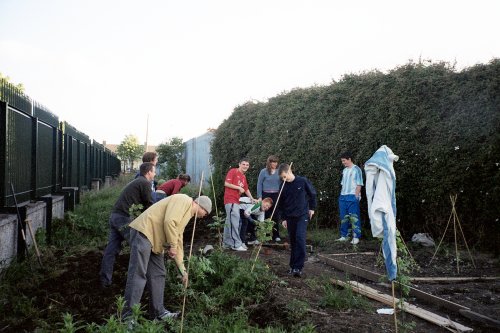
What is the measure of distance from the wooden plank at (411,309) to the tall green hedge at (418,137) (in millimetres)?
3049

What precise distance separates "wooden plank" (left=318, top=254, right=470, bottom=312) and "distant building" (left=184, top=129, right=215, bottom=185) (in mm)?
12104

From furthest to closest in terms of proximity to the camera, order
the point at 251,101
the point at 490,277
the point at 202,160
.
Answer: the point at 202,160 < the point at 251,101 < the point at 490,277

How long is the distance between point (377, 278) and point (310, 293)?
4.16 ft

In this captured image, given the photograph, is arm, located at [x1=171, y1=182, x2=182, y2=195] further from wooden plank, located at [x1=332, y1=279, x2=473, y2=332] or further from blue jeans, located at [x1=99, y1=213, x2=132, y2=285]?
wooden plank, located at [x1=332, y1=279, x2=473, y2=332]

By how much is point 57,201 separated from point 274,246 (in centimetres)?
471

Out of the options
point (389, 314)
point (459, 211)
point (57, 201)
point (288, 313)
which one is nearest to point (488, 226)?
point (459, 211)

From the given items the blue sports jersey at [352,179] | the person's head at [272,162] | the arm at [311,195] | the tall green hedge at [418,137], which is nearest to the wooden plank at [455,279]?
the tall green hedge at [418,137]

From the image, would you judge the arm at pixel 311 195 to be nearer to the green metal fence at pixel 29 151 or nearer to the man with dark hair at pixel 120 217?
the man with dark hair at pixel 120 217

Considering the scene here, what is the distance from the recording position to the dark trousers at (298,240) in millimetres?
6582

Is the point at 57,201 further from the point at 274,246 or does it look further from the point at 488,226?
the point at 488,226

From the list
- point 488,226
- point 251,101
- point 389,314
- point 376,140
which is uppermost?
Result: point 251,101

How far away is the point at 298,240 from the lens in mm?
6605

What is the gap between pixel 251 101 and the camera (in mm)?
14969

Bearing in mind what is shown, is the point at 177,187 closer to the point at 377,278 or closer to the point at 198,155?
the point at 377,278
